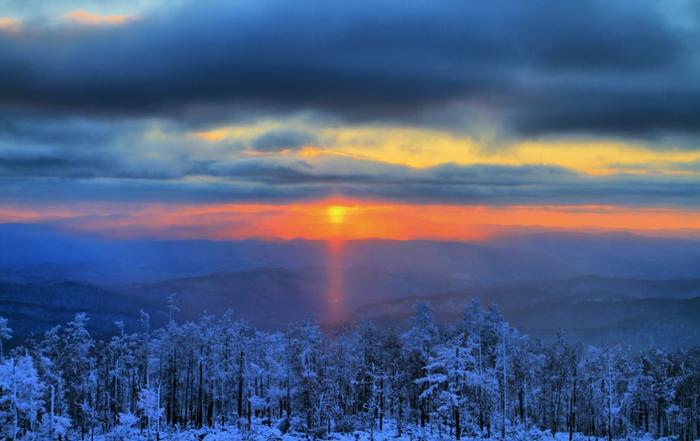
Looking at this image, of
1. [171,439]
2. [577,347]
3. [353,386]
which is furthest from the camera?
[353,386]

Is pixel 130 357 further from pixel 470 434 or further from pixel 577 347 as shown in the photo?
pixel 577 347

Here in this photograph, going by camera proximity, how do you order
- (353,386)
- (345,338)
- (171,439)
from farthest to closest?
(345,338) → (353,386) → (171,439)

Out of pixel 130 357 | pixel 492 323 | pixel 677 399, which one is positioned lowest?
pixel 677 399

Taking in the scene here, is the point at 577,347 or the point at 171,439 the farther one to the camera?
the point at 577,347

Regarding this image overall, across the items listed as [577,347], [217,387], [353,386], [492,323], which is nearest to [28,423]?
[217,387]

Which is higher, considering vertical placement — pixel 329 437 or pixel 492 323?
pixel 492 323

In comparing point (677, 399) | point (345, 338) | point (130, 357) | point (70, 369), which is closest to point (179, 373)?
point (130, 357)
